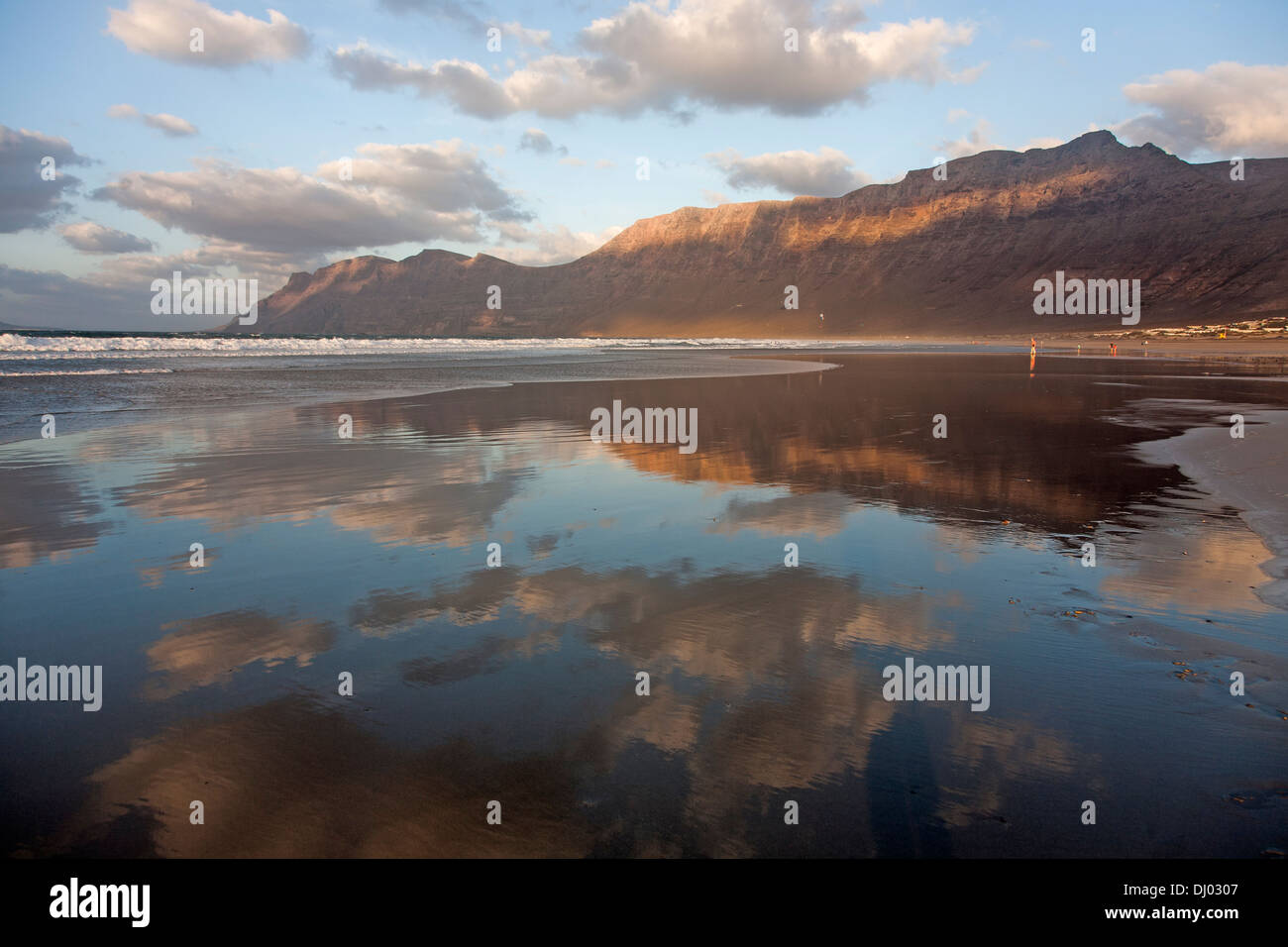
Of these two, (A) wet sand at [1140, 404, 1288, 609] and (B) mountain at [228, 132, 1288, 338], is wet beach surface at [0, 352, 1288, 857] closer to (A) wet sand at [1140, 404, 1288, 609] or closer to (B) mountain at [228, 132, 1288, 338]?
(A) wet sand at [1140, 404, 1288, 609]

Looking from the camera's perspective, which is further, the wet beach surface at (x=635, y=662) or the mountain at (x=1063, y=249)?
the mountain at (x=1063, y=249)

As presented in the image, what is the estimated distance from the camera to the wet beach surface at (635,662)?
341 cm

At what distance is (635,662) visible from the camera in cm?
509

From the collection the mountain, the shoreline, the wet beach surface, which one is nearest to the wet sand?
the wet beach surface

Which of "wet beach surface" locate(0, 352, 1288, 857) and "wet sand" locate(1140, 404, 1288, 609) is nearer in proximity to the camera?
"wet beach surface" locate(0, 352, 1288, 857)

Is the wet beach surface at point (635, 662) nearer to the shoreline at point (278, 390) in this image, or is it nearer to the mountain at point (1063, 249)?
the shoreline at point (278, 390)

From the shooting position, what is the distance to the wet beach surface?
11.2 ft

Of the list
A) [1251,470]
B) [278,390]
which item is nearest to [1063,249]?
[278,390]

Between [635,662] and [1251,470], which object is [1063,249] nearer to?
[1251,470]

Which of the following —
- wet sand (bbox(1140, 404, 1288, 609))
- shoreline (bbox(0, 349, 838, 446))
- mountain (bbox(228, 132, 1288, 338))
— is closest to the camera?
wet sand (bbox(1140, 404, 1288, 609))

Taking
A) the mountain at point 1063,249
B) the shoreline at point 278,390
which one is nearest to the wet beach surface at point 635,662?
the shoreline at point 278,390

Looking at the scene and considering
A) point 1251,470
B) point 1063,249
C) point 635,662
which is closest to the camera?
point 635,662

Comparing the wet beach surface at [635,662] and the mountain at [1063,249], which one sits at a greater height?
the mountain at [1063,249]

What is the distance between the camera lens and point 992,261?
16625 cm
